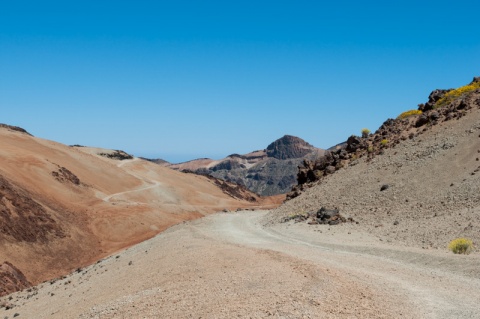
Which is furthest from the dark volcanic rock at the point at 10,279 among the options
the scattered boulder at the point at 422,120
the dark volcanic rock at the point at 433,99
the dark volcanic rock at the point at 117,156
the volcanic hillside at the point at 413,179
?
the dark volcanic rock at the point at 117,156

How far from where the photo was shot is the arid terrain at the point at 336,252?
12266mm

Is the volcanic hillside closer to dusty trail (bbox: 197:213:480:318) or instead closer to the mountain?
dusty trail (bbox: 197:213:480:318)

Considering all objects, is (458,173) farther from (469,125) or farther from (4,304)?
(4,304)

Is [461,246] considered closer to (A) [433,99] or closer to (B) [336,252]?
(B) [336,252]

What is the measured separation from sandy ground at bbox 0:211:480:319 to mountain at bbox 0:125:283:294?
14039mm

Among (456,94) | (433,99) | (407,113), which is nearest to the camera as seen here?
(456,94)

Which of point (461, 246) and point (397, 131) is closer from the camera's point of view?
point (461, 246)

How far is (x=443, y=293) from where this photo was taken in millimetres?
13945

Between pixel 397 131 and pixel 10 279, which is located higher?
pixel 397 131

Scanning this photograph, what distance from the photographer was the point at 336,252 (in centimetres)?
2284

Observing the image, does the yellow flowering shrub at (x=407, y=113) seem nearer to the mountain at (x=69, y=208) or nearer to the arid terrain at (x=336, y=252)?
the arid terrain at (x=336, y=252)

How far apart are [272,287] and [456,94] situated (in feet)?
135

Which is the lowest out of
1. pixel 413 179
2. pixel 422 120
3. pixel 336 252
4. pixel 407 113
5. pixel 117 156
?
pixel 336 252

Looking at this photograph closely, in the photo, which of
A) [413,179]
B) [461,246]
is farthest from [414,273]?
[413,179]
